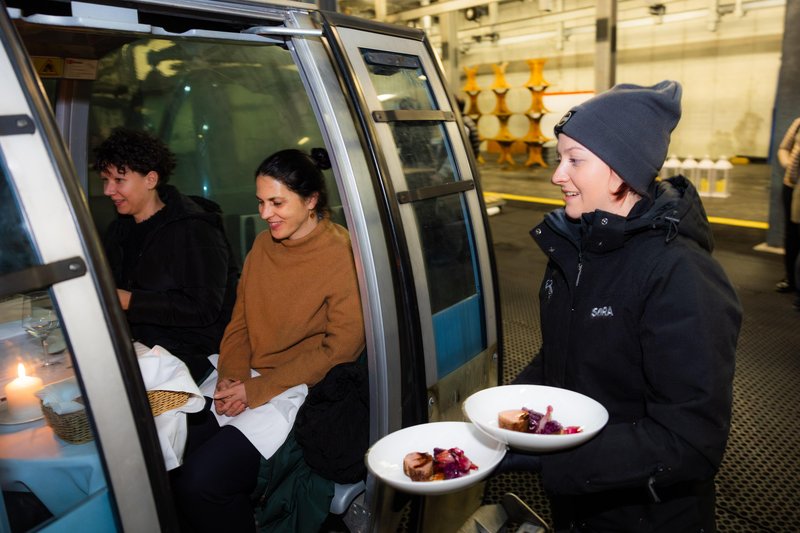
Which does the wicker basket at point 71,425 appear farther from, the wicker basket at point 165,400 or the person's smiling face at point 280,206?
the person's smiling face at point 280,206

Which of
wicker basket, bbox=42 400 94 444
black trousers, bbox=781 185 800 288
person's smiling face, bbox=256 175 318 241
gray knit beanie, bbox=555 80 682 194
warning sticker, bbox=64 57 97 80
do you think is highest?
warning sticker, bbox=64 57 97 80

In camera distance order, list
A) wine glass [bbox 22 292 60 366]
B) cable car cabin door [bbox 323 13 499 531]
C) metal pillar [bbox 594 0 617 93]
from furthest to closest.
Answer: metal pillar [bbox 594 0 617 93], cable car cabin door [bbox 323 13 499 531], wine glass [bbox 22 292 60 366]

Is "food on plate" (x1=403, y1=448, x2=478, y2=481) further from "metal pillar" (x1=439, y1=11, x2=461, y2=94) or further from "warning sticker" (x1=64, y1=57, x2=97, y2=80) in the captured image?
"metal pillar" (x1=439, y1=11, x2=461, y2=94)

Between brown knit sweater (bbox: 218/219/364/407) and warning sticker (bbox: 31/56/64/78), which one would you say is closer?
brown knit sweater (bbox: 218/219/364/407)

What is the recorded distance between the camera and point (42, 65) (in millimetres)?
2551

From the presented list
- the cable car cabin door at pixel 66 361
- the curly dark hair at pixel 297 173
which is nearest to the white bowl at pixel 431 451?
the cable car cabin door at pixel 66 361

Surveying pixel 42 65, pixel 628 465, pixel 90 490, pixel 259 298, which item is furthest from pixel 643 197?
pixel 42 65

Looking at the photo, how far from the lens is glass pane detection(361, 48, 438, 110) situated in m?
1.94

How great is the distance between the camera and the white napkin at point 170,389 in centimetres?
173

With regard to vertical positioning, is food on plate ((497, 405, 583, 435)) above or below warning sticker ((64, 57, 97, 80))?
below

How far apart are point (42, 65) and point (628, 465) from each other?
9.25 feet

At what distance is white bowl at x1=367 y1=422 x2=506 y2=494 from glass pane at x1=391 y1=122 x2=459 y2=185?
0.88 m

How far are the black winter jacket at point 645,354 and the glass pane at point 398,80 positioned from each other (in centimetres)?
84

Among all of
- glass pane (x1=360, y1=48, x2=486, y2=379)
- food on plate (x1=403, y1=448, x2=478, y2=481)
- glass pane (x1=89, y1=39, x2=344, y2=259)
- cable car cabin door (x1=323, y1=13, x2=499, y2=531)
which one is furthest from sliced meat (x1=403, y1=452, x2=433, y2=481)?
glass pane (x1=89, y1=39, x2=344, y2=259)
